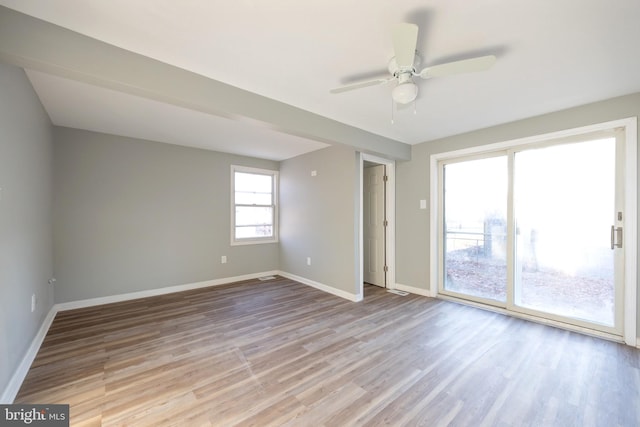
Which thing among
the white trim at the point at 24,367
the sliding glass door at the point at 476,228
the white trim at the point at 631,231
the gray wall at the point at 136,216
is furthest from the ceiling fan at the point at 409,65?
the gray wall at the point at 136,216

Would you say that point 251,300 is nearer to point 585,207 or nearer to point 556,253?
point 556,253

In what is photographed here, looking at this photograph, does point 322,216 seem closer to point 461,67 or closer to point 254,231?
point 254,231

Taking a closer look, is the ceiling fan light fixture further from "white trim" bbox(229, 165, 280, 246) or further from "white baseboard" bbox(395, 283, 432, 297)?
"white trim" bbox(229, 165, 280, 246)

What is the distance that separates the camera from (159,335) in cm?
272

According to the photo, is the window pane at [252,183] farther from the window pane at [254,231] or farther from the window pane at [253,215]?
the window pane at [254,231]

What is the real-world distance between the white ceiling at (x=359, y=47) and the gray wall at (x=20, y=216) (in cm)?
39

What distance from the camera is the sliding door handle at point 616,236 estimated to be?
2.60 metres

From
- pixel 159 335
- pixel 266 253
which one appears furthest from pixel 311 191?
pixel 159 335

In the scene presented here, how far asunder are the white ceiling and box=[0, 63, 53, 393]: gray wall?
1.29ft

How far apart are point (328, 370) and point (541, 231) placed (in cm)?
296

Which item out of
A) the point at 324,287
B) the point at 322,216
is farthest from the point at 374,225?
the point at 324,287

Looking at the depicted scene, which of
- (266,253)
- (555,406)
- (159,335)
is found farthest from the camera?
(266,253)

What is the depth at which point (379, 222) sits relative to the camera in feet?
15.1

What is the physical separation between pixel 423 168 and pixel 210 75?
10.5 ft
